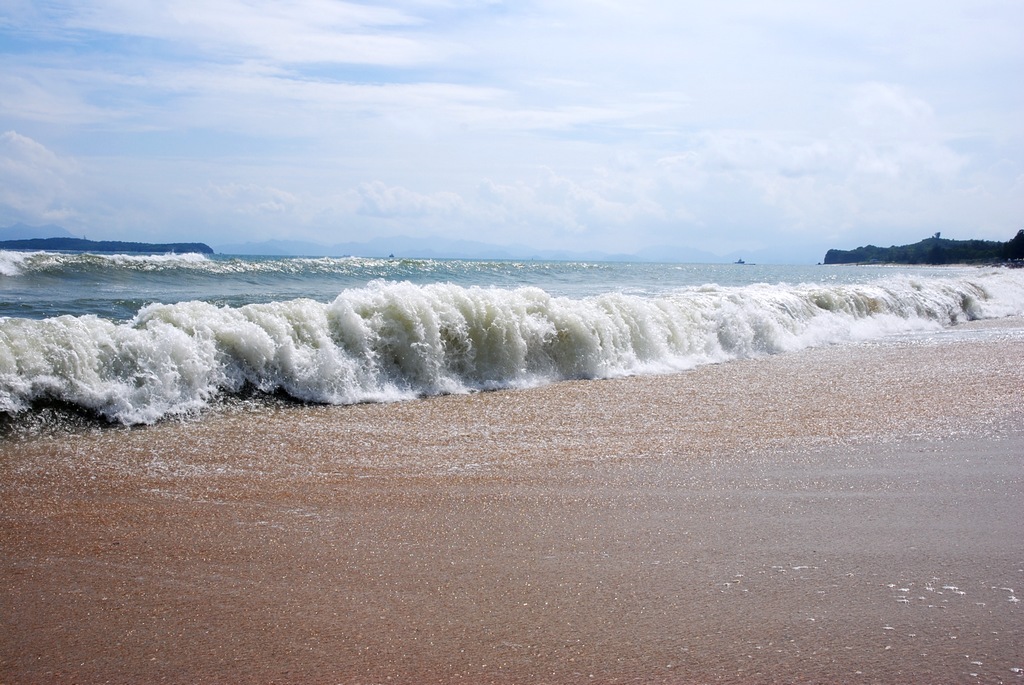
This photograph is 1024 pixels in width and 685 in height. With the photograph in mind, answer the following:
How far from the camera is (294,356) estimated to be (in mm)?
7613

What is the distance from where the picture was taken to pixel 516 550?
367 cm

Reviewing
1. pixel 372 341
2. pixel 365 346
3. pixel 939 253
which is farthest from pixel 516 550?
pixel 939 253

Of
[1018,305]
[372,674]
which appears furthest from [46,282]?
[1018,305]

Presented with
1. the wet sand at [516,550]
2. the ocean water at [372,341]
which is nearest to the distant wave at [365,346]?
the ocean water at [372,341]

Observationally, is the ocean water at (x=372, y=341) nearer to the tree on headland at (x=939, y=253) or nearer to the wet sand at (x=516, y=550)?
the wet sand at (x=516, y=550)

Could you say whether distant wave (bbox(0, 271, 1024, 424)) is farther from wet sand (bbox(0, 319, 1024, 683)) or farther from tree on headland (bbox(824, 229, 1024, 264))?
tree on headland (bbox(824, 229, 1024, 264))

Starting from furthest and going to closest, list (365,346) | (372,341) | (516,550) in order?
(372,341), (365,346), (516,550)

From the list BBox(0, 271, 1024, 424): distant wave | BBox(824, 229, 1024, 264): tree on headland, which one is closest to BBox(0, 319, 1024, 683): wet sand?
BBox(0, 271, 1024, 424): distant wave

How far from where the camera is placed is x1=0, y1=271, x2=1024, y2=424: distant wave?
21.1 feet

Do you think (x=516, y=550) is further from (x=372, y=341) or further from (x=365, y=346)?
(x=372, y=341)

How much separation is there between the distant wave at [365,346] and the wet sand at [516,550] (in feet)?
2.03

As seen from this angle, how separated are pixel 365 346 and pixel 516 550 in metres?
4.86

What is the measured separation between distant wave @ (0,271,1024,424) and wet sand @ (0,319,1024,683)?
0.62m

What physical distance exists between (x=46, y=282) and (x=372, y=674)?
18.8 m
